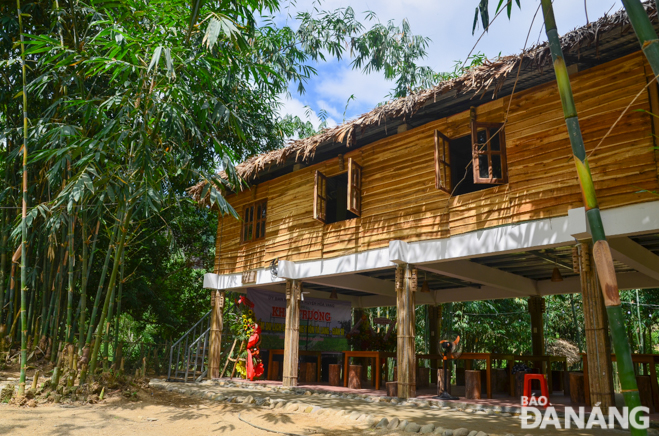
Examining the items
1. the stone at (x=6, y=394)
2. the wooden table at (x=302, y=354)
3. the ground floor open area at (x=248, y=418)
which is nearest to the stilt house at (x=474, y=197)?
the ground floor open area at (x=248, y=418)

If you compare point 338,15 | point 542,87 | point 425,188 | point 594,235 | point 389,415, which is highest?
point 338,15

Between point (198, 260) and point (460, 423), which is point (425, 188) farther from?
point (198, 260)

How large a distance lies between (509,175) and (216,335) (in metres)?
6.82

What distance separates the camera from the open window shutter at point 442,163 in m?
6.68

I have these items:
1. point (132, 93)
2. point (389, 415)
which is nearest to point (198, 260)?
point (132, 93)

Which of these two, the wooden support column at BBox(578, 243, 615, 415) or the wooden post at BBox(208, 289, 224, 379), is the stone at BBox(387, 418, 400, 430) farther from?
the wooden post at BBox(208, 289, 224, 379)

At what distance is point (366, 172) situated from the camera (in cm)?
820

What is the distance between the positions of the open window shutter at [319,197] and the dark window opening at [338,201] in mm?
2249

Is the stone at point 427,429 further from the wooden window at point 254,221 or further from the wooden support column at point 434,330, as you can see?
the wooden support column at point 434,330

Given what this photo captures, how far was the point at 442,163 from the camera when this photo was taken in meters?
6.85

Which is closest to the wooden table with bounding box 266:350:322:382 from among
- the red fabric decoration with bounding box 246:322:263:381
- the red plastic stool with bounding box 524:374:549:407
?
the red fabric decoration with bounding box 246:322:263:381

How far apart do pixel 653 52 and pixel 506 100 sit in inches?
194

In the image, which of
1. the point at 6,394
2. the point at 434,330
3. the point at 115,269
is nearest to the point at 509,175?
the point at 115,269

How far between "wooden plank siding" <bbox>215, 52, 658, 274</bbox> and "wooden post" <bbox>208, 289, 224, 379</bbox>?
1555mm
